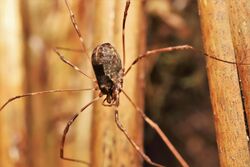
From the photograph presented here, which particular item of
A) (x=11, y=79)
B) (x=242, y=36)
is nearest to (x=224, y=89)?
(x=242, y=36)

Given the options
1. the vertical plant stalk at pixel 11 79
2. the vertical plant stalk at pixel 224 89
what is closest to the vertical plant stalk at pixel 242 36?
the vertical plant stalk at pixel 224 89

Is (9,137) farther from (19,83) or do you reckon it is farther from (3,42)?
(3,42)

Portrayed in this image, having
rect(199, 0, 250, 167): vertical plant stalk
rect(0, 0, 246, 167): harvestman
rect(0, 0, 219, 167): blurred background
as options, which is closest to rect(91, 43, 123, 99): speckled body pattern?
rect(0, 0, 246, 167): harvestman

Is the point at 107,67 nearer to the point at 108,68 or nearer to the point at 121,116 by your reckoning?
the point at 108,68


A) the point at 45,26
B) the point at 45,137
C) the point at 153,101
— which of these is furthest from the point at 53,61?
the point at 153,101

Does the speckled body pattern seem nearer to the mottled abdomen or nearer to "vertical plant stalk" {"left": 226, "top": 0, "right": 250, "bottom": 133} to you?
the mottled abdomen

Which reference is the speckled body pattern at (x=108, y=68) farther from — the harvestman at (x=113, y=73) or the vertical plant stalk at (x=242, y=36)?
the vertical plant stalk at (x=242, y=36)

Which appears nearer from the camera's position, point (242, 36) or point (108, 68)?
point (242, 36)
